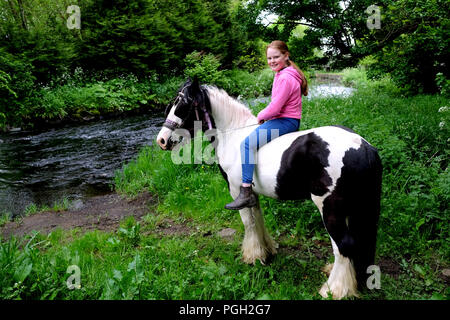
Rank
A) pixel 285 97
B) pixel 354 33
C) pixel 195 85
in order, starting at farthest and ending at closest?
pixel 354 33, pixel 195 85, pixel 285 97

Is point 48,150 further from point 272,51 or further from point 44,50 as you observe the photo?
point 272,51

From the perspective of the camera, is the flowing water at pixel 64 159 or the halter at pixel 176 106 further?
the flowing water at pixel 64 159

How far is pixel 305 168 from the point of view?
276 cm

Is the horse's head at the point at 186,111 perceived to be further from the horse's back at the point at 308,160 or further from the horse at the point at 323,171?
the horse's back at the point at 308,160

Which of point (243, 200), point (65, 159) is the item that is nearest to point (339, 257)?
point (243, 200)

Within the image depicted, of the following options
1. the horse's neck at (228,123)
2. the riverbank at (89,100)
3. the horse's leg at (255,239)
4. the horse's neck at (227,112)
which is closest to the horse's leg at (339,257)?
the horse's leg at (255,239)

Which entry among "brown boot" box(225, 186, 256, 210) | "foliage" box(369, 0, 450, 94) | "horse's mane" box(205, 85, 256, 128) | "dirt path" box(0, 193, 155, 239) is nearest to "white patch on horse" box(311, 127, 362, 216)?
"brown boot" box(225, 186, 256, 210)

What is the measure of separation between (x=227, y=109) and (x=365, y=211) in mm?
Result: 1800

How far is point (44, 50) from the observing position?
1388 centimetres

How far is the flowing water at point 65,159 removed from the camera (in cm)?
675

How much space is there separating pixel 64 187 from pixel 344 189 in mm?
6546

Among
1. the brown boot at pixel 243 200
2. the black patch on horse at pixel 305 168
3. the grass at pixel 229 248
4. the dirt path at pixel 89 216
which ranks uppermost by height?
the black patch on horse at pixel 305 168

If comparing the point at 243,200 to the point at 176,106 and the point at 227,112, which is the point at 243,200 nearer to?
the point at 227,112

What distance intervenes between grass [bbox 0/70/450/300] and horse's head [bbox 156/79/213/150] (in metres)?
1.33
